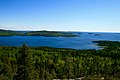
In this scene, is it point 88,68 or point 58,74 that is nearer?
point 58,74

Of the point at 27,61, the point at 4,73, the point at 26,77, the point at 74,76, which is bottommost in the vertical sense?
the point at 74,76

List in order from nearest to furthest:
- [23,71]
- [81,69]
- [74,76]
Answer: [23,71], [74,76], [81,69]

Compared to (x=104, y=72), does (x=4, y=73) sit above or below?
above

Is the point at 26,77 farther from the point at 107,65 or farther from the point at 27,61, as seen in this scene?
the point at 107,65

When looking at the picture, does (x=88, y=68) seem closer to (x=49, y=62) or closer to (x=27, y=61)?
(x=49, y=62)

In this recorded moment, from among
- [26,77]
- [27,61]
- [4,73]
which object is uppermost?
[27,61]

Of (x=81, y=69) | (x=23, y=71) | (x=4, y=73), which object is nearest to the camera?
(x=23, y=71)

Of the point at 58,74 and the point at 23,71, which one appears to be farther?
the point at 58,74

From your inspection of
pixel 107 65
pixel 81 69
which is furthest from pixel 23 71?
pixel 107 65

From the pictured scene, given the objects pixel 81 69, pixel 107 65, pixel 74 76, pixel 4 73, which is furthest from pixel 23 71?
pixel 107 65
